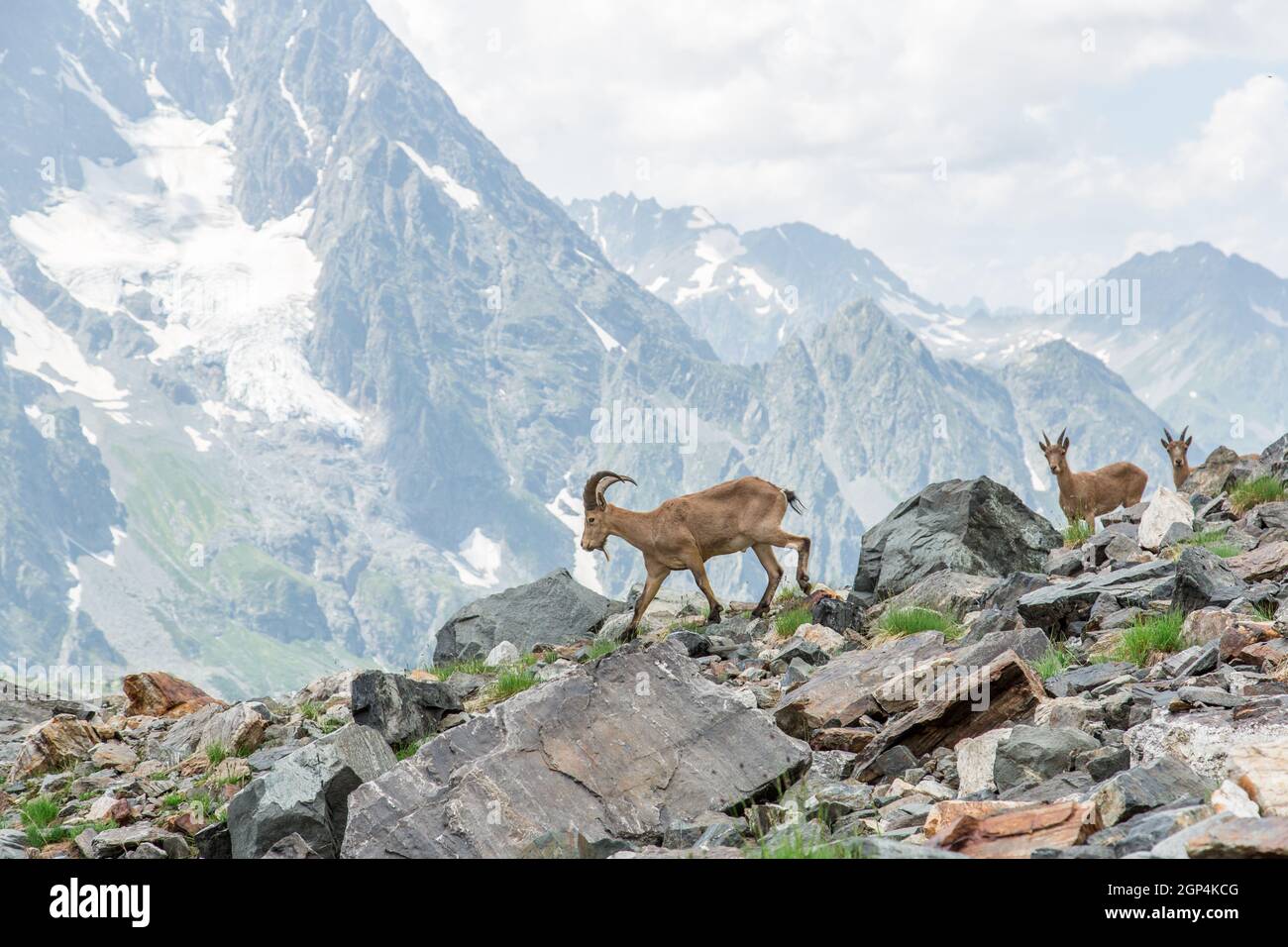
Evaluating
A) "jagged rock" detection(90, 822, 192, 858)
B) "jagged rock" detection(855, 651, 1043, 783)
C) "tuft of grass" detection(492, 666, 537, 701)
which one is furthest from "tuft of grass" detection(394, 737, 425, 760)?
"jagged rock" detection(855, 651, 1043, 783)

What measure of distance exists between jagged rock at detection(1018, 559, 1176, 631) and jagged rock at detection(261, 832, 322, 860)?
7.98m

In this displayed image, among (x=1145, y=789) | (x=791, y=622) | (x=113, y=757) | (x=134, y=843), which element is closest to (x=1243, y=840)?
(x=1145, y=789)

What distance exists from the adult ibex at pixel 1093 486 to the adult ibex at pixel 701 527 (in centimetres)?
1028

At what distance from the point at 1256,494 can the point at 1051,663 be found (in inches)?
454

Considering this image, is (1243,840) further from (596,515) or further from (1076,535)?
(1076,535)

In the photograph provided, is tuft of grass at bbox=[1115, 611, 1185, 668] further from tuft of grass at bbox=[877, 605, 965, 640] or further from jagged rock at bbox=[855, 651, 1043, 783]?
tuft of grass at bbox=[877, 605, 965, 640]

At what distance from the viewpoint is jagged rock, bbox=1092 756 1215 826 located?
20.4ft

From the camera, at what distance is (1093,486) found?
29.4 metres

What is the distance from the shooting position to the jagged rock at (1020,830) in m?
5.79

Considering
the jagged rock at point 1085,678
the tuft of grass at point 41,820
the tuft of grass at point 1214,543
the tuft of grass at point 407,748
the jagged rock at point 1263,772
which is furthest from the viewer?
the tuft of grass at point 1214,543

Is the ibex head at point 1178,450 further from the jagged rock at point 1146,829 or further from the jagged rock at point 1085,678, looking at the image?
the jagged rock at point 1146,829

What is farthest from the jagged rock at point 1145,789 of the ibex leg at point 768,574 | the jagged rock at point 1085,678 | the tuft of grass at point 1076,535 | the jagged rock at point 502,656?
the tuft of grass at point 1076,535

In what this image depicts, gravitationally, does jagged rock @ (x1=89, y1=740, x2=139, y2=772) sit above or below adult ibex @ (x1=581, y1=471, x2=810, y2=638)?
below
